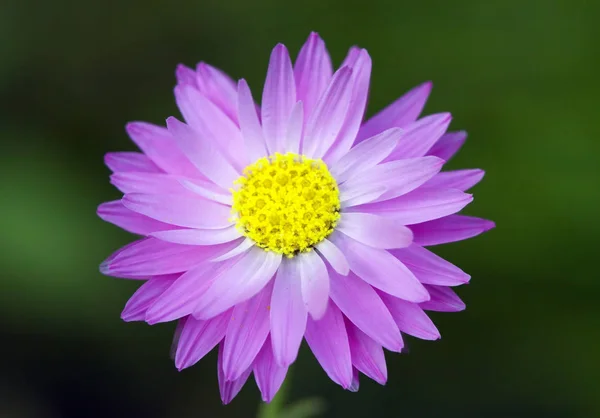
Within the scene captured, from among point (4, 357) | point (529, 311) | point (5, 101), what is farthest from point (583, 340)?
point (5, 101)

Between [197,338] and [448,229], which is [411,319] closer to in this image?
[448,229]

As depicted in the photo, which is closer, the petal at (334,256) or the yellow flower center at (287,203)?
the petal at (334,256)

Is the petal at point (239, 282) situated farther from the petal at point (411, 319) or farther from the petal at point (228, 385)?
the petal at point (411, 319)

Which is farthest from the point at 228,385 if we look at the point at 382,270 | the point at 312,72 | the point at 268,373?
the point at 312,72

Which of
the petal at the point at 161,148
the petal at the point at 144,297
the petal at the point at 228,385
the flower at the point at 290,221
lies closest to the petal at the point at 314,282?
the flower at the point at 290,221

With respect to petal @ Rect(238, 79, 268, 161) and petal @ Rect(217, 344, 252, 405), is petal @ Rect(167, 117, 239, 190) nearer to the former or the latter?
petal @ Rect(238, 79, 268, 161)

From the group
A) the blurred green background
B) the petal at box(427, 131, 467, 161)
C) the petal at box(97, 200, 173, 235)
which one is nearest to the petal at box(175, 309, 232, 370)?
the petal at box(97, 200, 173, 235)

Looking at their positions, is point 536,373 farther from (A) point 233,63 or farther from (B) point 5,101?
(B) point 5,101
